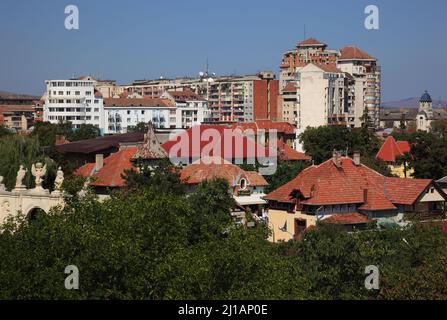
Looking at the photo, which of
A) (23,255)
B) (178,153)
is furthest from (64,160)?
(23,255)

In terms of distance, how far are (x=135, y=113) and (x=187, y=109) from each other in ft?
32.1

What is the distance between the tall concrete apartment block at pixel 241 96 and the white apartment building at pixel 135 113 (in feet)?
35.4

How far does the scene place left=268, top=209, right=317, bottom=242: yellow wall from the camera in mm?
38369

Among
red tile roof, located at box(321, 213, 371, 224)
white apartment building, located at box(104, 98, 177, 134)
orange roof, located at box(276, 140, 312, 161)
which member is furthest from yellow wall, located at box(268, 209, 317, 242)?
white apartment building, located at box(104, 98, 177, 134)

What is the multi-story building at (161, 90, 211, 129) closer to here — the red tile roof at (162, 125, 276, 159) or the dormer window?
the red tile roof at (162, 125, 276, 159)

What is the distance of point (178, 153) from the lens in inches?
2192

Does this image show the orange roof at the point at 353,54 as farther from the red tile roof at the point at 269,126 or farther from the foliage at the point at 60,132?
the foliage at the point at 60,132

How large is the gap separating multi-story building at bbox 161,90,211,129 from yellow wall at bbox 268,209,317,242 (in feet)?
271

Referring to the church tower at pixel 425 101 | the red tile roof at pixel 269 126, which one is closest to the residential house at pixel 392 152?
the red tile roof at pixel 269 126

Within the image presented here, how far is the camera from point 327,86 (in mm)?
106125

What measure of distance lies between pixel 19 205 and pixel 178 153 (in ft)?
62.9

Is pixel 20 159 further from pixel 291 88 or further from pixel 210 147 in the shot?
pixel 291 88

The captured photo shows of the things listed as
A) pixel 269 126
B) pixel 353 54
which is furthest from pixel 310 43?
pixel 269 126
